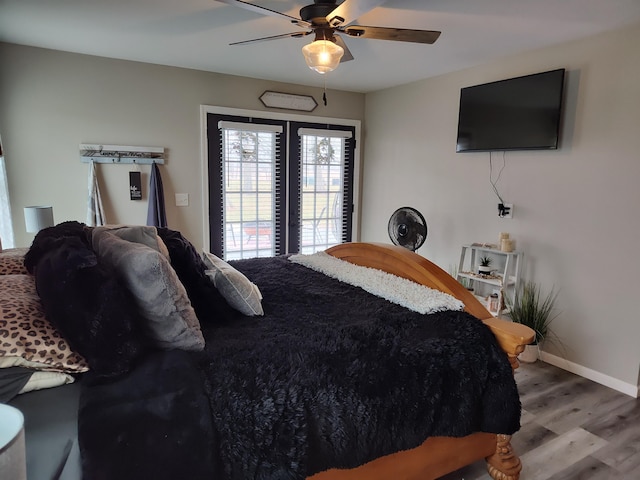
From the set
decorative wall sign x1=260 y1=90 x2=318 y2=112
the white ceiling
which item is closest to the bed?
the white ceiling

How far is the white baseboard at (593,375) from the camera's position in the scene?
272 cm

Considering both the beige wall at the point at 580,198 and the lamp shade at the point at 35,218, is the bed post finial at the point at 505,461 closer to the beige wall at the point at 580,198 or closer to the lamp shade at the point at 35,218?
the beige wall at the point at 580,198

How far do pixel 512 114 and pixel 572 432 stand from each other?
7.51 feet

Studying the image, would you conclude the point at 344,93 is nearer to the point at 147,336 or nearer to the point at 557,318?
the point at 557,318

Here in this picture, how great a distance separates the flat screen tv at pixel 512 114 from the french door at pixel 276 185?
5.20 feet

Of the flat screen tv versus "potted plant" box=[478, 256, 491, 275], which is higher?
the flat screen tv

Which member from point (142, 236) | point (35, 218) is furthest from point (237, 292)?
point (35, 218)

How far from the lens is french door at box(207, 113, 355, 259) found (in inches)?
165

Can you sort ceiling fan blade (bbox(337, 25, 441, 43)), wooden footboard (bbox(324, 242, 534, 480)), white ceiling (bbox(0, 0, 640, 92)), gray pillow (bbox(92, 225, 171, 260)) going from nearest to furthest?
wooden footboard (bbox(324, 242, 534, 480))
gray pillow (bbox(92, 225, 171, 260))
ceiling fan blade (bbox(337, 25, 441, 43))
white ceiling (bbox(0, 0, 640, 92))

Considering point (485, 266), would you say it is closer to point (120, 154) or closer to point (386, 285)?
point (386, 285)

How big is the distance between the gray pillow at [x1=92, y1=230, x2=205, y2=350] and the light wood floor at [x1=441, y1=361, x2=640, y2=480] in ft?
4.74

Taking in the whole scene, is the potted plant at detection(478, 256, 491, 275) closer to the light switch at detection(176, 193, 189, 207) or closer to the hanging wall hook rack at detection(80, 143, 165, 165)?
the light switch at detection(176, 193, 189, 207)

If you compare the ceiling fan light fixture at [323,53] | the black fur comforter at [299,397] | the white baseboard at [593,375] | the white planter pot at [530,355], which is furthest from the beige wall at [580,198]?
the ceiling fan light fixture at [323,53]

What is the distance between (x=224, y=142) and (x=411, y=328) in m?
3.11
